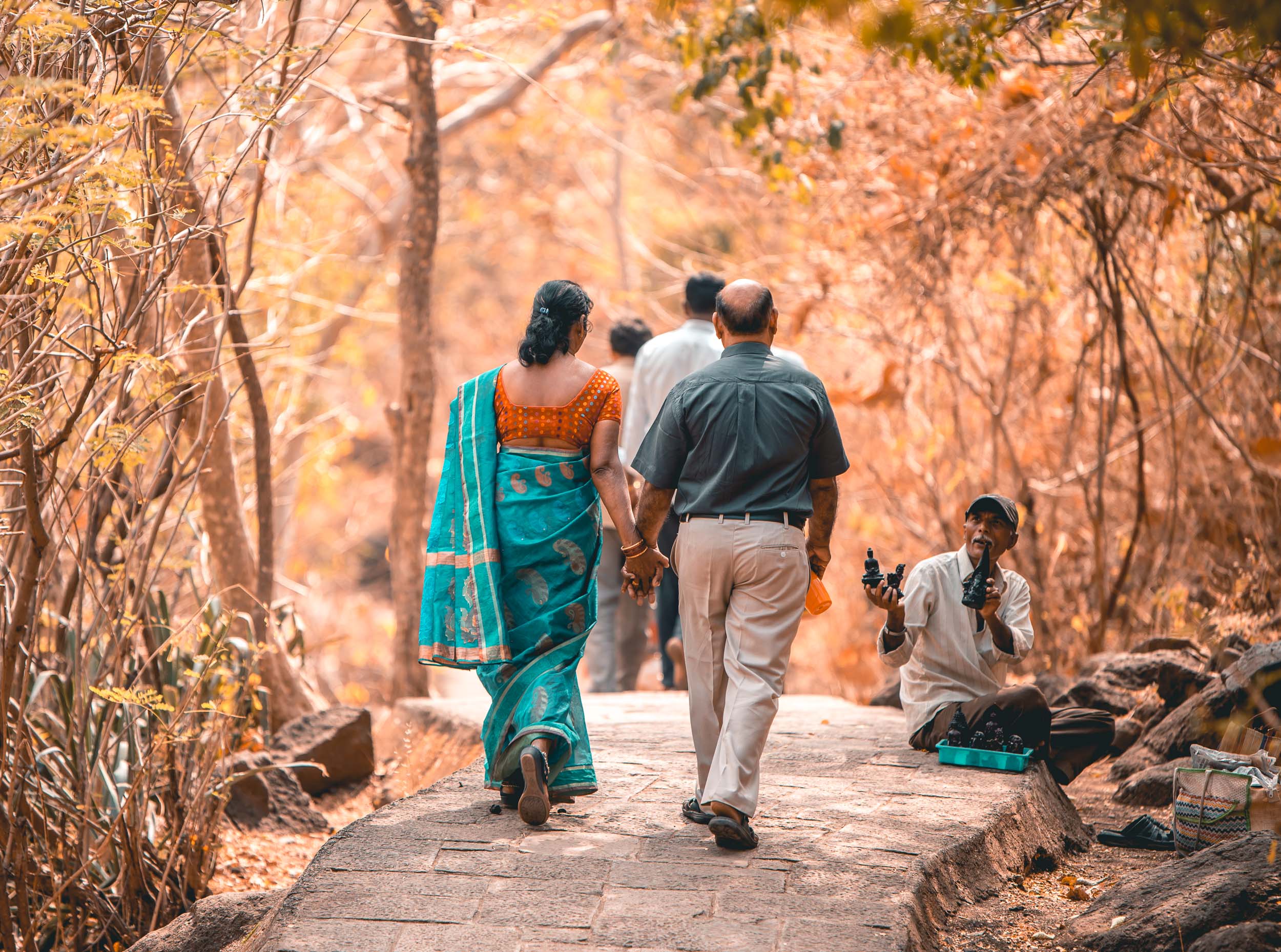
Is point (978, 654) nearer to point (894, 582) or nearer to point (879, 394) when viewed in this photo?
point (894, 582)

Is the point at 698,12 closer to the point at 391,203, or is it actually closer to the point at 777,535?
the point at 391,203

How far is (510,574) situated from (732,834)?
1129mm

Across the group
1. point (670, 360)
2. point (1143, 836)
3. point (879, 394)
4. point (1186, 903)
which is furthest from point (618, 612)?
point (1186, 903)

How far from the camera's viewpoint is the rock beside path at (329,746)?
602 cm

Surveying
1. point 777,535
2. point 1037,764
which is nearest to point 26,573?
point 777,535

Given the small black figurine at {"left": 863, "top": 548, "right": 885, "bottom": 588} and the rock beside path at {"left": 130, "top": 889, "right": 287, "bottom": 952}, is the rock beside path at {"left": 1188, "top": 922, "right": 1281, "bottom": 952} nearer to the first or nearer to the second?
the small black figurine at {"left": 863, "top": 548, "right": 885, "bottom": 588}

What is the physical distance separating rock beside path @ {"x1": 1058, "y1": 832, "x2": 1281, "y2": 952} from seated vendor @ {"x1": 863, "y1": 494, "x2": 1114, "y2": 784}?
43.4 inches

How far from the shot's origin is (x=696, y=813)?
3.81m

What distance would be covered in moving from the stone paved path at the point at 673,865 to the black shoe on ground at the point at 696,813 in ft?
0.21

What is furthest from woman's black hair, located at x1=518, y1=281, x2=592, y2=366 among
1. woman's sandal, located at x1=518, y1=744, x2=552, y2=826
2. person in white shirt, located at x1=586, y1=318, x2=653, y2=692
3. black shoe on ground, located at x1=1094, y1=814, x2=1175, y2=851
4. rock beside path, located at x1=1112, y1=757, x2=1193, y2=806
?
rock beside path, located at x1=1112, y1=757, x2=1193, y2=806

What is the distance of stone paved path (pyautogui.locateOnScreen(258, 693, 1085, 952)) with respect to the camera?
2.94m

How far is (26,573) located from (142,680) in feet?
4.70

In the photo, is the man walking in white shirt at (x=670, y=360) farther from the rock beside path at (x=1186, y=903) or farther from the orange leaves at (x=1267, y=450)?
the orange leaves at (x=1267, y=450)

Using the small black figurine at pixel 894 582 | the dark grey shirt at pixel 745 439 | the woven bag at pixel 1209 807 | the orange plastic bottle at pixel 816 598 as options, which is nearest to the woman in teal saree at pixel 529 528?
the dark grey shirt at pixel 745 439
